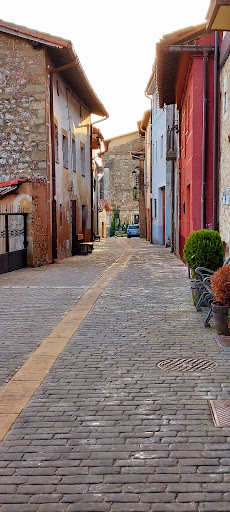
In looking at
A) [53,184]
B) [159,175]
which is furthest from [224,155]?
[159,175]

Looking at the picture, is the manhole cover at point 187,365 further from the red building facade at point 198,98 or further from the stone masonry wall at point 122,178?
the stone masonry wall at point 122,178

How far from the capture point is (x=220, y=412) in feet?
13.3

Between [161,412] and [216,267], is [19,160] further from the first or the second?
[161,412]

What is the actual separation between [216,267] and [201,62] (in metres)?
6.08

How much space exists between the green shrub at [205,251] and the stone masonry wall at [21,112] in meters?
8.81

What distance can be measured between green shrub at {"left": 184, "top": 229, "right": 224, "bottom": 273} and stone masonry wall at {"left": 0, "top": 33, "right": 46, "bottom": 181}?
8809 mm

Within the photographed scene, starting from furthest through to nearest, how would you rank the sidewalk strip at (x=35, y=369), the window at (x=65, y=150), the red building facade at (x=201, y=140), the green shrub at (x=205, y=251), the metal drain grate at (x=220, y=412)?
the window at (x=65, y=150) → the red building facade at (x=201, y=140) → the green shrub at (x=205, y=251) → the sidewalk strip at (x=35, y=369) → the metal drain grate at (x=220, y=412)

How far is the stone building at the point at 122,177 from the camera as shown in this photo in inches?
2218

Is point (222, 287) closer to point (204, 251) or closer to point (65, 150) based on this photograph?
point (204, 251)

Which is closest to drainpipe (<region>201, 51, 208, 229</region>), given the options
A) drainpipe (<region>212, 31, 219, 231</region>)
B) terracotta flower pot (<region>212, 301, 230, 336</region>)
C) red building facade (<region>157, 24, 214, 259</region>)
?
red building facade (<region>157, 24, 214, 259</region>)

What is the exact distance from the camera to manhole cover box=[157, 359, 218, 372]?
5.21m

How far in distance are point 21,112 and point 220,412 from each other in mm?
14411

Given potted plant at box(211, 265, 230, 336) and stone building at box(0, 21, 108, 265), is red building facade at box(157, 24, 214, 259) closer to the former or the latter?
stone building at box(0, 21, 108, 265)

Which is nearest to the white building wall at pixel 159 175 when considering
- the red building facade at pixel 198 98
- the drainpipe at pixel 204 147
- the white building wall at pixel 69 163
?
the white building wall at pixel 69 163
